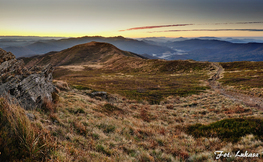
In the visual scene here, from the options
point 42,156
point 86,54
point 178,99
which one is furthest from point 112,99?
point 86,54

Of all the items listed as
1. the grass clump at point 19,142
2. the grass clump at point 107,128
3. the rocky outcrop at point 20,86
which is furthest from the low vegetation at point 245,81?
the rocky outcrop at point 20,86

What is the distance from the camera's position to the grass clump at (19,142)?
3.07 meters

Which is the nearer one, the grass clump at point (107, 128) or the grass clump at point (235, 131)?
the grass clump at point (235, 131)

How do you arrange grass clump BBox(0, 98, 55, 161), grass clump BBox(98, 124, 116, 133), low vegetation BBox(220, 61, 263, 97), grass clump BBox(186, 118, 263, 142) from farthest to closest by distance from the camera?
low vegetation BBox(220, 61, 263, 97)
grass clump BBox(98, 124, 116, 133)
grass clump BBox(186, 118, 263, 142)
grass clump BBox(0, 98, 55, 161)

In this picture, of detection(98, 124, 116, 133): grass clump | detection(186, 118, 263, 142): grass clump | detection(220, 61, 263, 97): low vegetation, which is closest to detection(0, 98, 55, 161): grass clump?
detection(98, 124, 116, 133): grass clump

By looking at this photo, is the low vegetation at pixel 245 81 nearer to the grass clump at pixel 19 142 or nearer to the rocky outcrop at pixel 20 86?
the grass clump at pixel 19 142

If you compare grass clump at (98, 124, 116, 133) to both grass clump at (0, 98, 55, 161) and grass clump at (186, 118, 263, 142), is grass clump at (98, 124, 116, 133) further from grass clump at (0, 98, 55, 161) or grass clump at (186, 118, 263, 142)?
grass clump at (186, 118, 263, 142)

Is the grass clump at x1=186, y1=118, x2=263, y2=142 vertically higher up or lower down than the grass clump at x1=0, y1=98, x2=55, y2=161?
lower down

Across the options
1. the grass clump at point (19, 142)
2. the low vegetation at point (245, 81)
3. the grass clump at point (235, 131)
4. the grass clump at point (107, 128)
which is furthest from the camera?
the low vegetation at point (245, 81)

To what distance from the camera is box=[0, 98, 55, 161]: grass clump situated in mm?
3065

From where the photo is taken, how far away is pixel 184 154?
5.94 m

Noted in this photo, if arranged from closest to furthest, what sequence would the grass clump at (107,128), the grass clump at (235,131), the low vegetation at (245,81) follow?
the grass clump at (235,131) → the grass clump at (107,128) → the low vegetation at (245,81)

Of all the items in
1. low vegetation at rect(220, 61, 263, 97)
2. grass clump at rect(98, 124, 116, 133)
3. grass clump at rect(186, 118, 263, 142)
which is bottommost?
low vegetation at rect(220, 61, 263, 97)

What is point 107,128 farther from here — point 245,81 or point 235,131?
point 245,81
